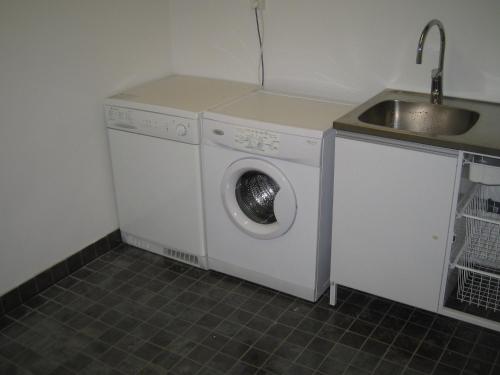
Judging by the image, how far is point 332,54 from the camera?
3012mm

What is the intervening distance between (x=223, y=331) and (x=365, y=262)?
2.30ft

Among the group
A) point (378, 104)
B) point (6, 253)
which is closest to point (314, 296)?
point (378, 104)

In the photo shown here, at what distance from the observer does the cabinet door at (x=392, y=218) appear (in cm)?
236

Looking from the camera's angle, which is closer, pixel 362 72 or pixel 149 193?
pixel 362 72

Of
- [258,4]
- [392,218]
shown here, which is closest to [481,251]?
[392,218]

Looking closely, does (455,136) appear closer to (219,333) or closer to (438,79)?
(438,79)

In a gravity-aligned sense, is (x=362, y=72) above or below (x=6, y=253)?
above

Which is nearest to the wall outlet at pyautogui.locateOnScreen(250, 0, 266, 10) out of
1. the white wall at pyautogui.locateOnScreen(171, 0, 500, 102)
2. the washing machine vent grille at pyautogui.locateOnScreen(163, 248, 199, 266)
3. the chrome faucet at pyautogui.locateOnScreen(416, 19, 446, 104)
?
the white wall at pyautogui.locateOnScreen(171, 0, 500, 102)

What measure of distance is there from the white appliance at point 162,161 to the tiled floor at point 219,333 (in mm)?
249

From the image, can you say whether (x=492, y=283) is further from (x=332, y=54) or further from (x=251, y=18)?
(x=251, y=18)

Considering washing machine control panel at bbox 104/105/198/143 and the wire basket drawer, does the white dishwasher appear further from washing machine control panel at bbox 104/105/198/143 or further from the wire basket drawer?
the wire basket drawer

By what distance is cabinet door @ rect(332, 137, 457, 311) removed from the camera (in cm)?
236

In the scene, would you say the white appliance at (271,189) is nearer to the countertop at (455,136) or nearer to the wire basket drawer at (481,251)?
the countertop at (455,136)

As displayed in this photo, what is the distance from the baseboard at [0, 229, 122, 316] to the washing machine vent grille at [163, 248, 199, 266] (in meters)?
0.34
